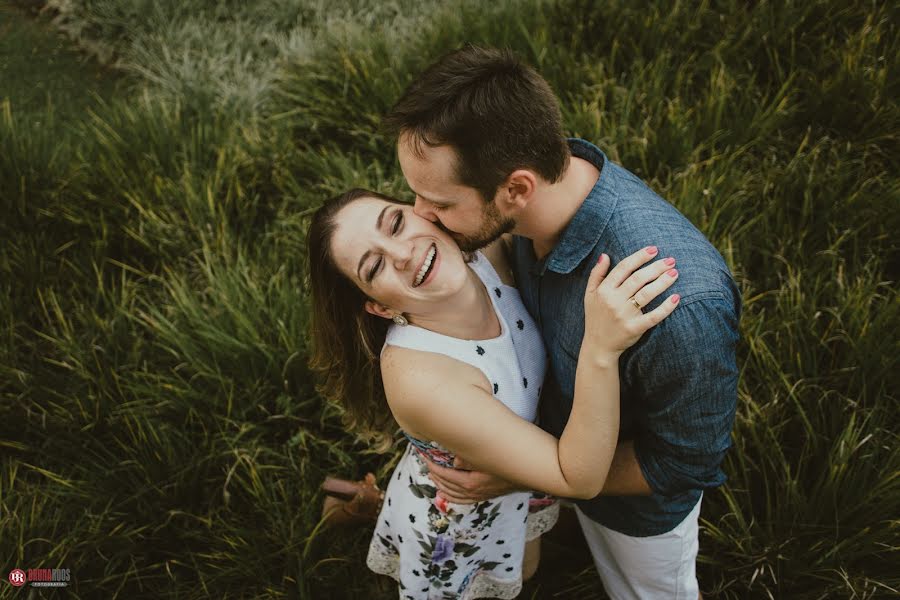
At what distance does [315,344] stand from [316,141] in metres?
2.62

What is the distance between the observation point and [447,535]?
2.21 metres

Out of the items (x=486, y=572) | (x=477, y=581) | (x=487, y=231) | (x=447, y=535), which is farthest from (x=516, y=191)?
(x=477, y=581)

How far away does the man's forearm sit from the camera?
6.45ft

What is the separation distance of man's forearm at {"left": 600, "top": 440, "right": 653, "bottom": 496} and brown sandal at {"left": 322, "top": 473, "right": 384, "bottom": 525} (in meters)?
1.17

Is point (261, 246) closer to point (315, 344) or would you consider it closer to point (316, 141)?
point (316, 141)

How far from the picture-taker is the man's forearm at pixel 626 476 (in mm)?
1965

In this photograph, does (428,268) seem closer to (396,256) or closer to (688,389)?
(396,256)

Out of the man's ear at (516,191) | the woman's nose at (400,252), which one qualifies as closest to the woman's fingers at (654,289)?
the man's ear at (516,191)

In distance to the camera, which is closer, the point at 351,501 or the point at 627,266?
the point at 627,266

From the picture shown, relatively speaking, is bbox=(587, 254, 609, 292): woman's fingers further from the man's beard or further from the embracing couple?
the man's beard

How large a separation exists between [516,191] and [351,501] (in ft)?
5.45

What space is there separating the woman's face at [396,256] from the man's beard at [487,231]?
37 mm

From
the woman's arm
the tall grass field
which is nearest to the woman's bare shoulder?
the woman's arm

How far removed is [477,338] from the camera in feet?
6.69
